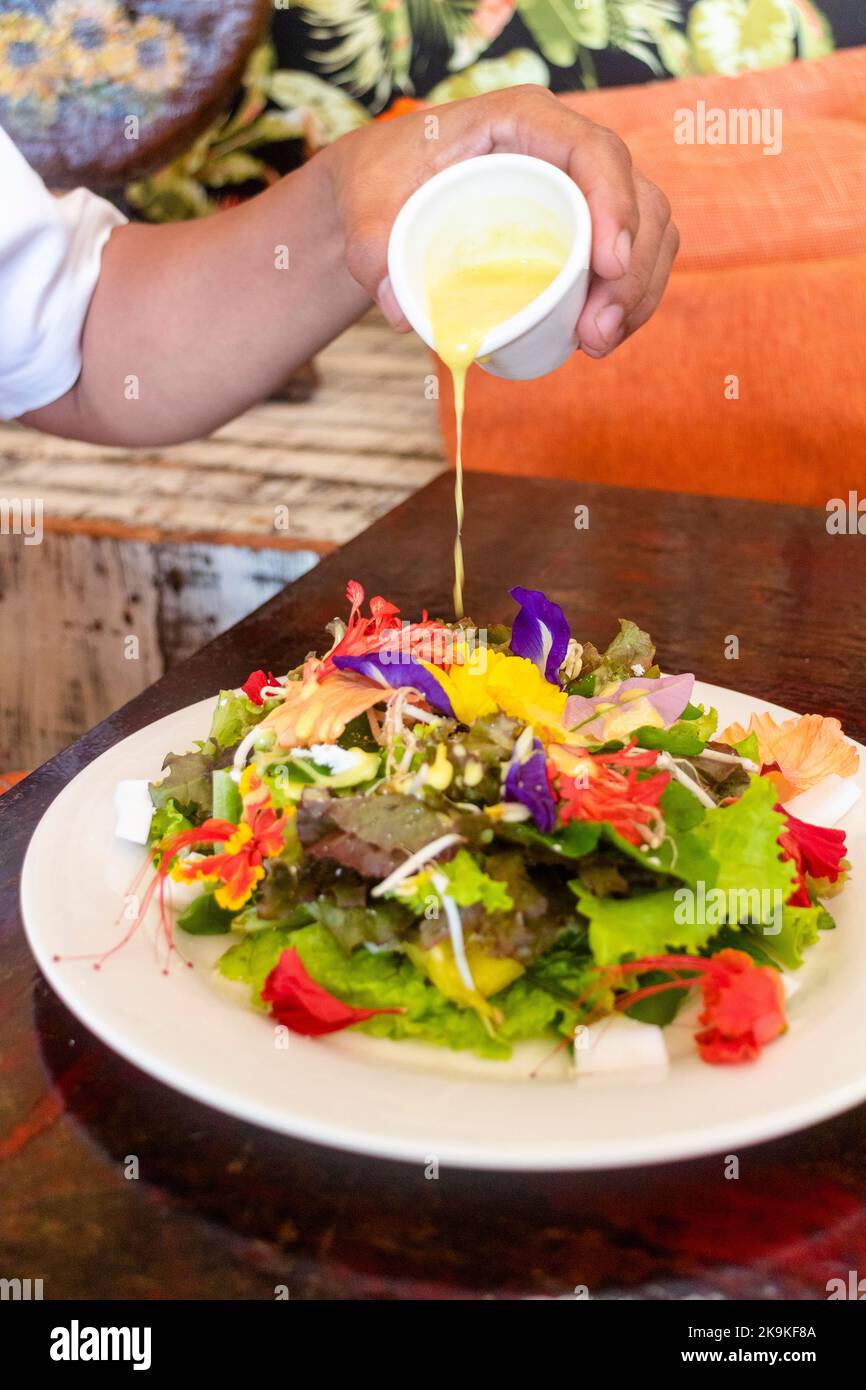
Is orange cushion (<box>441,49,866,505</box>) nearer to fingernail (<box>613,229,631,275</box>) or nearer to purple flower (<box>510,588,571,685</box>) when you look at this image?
fingernail (<box>613,229,631,275</box>)

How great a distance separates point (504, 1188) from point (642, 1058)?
10 centimetres

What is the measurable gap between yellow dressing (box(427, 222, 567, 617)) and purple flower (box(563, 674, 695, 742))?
18cm

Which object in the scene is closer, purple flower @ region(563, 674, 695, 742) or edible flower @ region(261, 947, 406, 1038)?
edible flower @ region(261, 947, 406, 1038)

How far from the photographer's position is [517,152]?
1.26 meters

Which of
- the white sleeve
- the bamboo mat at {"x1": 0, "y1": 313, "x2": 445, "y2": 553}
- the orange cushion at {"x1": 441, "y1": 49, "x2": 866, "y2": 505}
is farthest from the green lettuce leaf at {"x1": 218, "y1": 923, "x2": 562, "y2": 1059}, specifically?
the orange cushion at {"x1": 441, "y1": 49, "x2": 866, "y2": 505}

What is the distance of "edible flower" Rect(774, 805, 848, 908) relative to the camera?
841 mm

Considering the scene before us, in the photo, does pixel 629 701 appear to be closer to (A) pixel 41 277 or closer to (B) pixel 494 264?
(B) pixel 494 264

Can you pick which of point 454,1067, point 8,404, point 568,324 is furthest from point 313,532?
point 454,1067

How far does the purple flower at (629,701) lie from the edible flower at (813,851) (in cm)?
12

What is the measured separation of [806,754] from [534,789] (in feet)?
1.04

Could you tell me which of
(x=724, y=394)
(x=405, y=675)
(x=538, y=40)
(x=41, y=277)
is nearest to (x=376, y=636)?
(x=405, y=675)

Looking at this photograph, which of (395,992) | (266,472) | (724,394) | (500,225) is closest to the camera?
(395,992)

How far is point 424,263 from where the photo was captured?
1113 mm

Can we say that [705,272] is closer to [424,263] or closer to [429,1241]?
[424,263]
